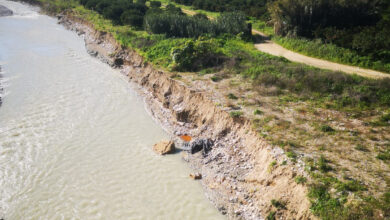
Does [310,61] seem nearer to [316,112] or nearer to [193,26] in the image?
[316,112]

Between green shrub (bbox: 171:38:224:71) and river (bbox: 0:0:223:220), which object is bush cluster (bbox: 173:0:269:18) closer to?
green shrub (bbox: 171:38:224:71)

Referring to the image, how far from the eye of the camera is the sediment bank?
1319 centimetres

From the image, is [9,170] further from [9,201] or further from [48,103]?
[48,103]

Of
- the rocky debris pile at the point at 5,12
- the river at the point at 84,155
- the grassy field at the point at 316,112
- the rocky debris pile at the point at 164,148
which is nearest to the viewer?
the grassy field at the point at 316,112

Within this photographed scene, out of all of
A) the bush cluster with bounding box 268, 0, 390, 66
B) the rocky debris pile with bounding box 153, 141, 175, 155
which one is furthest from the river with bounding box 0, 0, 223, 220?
the bush cluster with bounding box 268, 0, 390, 66

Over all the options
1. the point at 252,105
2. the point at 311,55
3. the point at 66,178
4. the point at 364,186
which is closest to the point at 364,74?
the point at 311,55

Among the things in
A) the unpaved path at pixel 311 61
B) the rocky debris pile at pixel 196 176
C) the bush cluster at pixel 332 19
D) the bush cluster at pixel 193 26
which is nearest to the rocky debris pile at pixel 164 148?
the rocky debris pile at pixel 196 176

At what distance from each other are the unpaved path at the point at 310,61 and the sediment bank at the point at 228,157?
1152 centimetres

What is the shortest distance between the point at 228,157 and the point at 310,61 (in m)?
15.1

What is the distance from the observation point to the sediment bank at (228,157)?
13.2 meters

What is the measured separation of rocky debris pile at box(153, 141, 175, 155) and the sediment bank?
1.08 m

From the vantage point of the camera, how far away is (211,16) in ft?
152

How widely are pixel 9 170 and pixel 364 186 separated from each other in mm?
18900

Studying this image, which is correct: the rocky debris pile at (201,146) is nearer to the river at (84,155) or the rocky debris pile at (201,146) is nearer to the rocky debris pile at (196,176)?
the river at (84,155)
